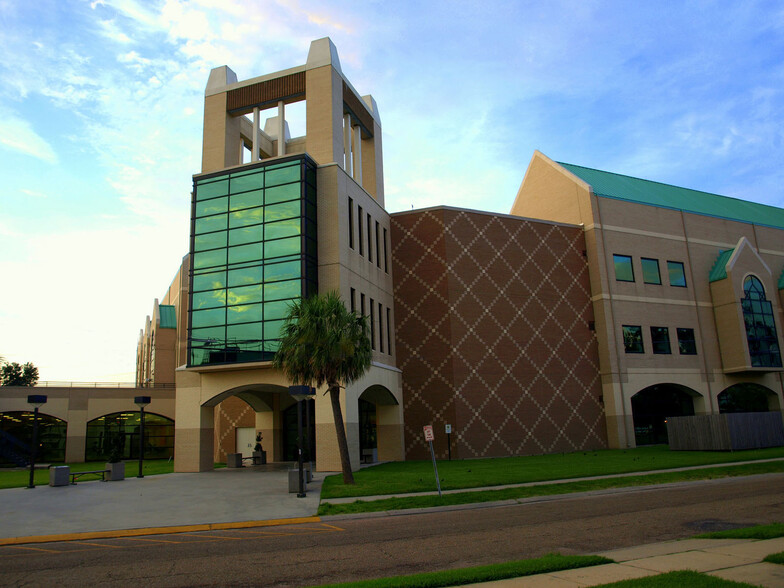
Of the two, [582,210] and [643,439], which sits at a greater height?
[582,210]

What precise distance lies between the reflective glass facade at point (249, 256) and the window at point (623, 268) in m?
23.9

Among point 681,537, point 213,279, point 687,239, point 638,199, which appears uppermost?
point 638,199

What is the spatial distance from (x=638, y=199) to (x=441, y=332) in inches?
826

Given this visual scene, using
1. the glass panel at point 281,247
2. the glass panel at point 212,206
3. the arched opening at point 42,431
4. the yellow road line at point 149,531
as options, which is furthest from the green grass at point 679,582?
the arched opening at point 42,431

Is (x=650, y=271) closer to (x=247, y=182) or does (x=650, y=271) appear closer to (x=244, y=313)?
(x=247, y=182)

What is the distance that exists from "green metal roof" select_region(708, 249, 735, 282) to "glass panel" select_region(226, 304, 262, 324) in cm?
3603

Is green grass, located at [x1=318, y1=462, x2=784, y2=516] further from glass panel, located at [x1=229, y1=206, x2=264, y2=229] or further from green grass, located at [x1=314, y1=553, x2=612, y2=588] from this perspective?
glass panel, located at [x1=229, y1=206, x2=264, y2=229]

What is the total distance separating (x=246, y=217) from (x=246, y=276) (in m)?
3.59

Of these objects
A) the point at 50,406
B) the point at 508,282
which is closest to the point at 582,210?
the point at 508,282

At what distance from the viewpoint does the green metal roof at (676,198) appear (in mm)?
49000

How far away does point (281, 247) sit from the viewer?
33531mm

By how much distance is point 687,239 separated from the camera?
49.0 m

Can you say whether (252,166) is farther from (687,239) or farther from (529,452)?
(687,239)

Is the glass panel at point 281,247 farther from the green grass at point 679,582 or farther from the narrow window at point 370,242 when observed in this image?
the green grass at point 679,582
